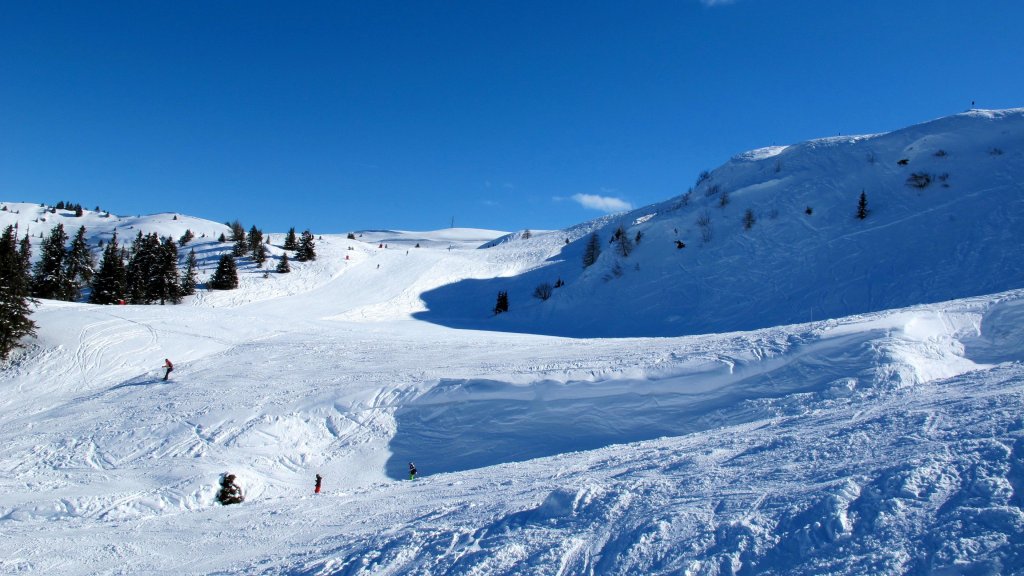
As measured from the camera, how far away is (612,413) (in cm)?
1566

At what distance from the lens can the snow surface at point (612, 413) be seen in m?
5.94

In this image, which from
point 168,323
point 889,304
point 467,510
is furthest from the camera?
point 168,323

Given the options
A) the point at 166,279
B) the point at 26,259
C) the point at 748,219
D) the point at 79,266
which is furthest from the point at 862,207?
the point at 79,266

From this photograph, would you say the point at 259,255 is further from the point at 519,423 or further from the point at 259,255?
the point at 519,423

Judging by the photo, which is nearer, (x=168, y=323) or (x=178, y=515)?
(x=178, y=515)

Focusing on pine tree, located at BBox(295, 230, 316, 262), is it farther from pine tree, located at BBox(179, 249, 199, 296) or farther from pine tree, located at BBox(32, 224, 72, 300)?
pine tree, located at BBox(32, 224, 72, 300)

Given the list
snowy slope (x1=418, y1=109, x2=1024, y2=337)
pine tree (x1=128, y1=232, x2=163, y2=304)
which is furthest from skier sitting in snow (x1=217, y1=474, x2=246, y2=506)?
pine tree (x1=128, y1=232, x2=163, y2=304)

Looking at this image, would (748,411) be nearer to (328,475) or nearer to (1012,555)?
(1012,555)

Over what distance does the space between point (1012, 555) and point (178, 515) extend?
12.5m

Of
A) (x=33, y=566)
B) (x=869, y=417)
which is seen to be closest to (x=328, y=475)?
(x=33, y=566)

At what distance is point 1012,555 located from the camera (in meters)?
4.39

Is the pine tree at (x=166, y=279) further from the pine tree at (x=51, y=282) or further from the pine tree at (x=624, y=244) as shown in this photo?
the pine tree at (x=624, y=244)

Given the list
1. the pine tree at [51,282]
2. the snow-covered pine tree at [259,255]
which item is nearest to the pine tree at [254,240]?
the snow-covered pine tree at [259,255]

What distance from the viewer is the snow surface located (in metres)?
5.94
